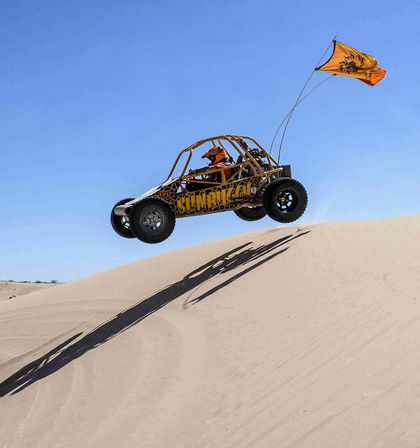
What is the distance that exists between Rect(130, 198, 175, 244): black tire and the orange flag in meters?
5.17

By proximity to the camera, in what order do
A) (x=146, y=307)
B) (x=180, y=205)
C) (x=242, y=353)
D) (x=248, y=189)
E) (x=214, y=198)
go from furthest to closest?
(x=248, y=189) → (x=214, y=198) → (x=180, y=205) → (x=146, y=307) → (x=242, y=353)

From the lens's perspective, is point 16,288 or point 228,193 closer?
point 228,193

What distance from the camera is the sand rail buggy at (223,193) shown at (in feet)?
36.6

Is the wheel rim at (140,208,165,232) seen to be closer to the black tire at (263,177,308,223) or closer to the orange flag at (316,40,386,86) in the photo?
the black tire at (263,177,308,223)

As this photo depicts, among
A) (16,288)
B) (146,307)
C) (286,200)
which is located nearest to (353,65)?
(286,200)

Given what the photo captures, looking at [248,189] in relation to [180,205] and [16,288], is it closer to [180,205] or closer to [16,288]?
[180,205]

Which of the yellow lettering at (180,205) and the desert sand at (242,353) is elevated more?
the yellow lettering at (180,205)

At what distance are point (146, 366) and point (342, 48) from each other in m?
9.22

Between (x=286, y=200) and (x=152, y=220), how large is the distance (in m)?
2.97

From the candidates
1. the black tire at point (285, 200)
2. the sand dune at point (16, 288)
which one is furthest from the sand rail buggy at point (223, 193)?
the sand dune at point (16, 288)

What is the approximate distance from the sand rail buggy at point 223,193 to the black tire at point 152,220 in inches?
0.8

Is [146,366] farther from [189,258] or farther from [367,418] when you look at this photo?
[189,258]

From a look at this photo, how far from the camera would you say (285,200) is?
11680 millimetres

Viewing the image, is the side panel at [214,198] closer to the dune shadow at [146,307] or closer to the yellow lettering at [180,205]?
the yellow lettering at [180,205]
